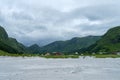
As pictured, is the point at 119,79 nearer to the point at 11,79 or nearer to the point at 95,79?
the point at 95,79

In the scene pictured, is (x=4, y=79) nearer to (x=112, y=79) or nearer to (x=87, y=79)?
(x=87, y=79)

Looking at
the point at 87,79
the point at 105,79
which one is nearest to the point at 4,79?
the point at 87,79

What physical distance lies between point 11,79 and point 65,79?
12.3 meters

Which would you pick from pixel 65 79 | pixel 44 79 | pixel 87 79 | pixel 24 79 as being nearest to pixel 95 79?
pixel 87 79

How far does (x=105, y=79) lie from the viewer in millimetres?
64562

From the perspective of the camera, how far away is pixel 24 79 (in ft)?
214

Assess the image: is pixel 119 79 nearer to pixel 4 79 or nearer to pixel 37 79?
pixel 37 79

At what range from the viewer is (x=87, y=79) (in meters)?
64.4

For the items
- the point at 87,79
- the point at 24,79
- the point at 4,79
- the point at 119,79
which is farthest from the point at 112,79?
the point at 4,79

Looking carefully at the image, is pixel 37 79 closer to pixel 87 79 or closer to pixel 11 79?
pixel 11 79

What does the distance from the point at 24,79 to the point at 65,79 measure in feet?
30.9

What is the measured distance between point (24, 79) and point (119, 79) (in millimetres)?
21538

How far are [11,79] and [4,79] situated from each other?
1.65m

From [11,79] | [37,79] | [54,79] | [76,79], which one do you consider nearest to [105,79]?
[76,79]
